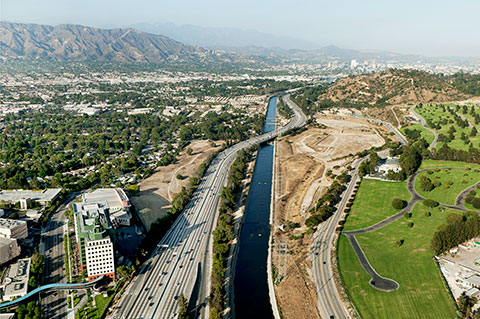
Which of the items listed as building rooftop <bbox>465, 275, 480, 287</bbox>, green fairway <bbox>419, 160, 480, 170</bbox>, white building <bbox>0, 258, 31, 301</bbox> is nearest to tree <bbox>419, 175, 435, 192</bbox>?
green fairway <bbox>419, 160, 480, 170</bbox>

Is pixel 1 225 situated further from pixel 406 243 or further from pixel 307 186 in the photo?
pixel 406 243

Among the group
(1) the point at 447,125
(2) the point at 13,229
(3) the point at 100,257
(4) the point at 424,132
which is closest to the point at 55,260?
(2) the point at 13,229

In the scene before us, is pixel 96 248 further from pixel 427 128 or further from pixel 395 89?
pixel 395 89

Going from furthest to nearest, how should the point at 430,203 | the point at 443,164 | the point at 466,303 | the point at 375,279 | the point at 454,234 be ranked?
1. the point at 443,164
2. the point at 430,203
3. the point at 454,234
4. the point at 375,279
5. the point at 466,303

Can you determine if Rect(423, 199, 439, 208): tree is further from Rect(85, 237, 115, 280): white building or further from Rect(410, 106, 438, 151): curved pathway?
Rect(85, 237, 115, 280): white building

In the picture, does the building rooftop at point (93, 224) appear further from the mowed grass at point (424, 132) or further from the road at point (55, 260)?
the mowed grass at point (424, 132)
